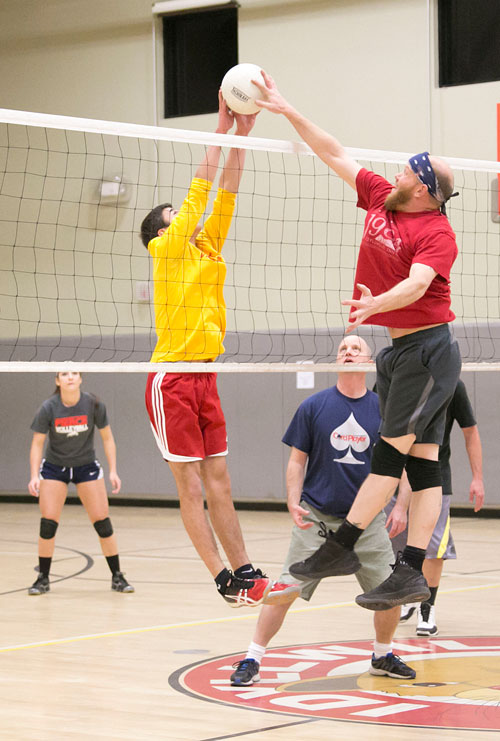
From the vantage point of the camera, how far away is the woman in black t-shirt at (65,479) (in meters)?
8.45

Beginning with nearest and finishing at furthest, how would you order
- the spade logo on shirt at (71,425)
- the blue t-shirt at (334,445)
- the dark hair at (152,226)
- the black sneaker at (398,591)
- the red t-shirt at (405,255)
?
the red t-shirt at (405,255) → the black sneaker at (398,591) → the dark hair at (152,226) → the blue t-shirt at (334,445) → the spade logo on shirt at (71,425)

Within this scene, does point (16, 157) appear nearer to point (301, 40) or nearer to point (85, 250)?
point (85, 250)

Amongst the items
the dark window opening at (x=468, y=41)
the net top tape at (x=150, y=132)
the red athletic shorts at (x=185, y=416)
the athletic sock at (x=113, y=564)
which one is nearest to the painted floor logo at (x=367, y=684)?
the red athletic shorts at (x=185, y=416)

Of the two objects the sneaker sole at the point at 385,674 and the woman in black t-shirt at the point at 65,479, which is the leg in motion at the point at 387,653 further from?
the woman in black t-shirt at the point at 65,479

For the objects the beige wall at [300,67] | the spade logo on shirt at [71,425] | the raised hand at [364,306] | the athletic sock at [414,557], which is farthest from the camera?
the beige wall at [300,67]

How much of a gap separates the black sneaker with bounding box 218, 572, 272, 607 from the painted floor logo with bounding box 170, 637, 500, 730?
18.1 inches

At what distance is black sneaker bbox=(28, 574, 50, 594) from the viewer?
832cm

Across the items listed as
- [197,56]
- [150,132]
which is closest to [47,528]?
[150,132]

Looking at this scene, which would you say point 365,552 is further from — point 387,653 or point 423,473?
point 423,473

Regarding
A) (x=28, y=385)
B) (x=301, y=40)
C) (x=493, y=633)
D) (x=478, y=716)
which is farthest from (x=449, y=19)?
(x=478, y=716)

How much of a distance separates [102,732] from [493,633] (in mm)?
2849

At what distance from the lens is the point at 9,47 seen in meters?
15.7

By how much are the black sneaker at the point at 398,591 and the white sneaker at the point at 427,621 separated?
2.00 metres

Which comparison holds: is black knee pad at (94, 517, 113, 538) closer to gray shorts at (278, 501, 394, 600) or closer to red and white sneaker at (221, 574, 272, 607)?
gray shorts at (278, 501, 394, 600)
